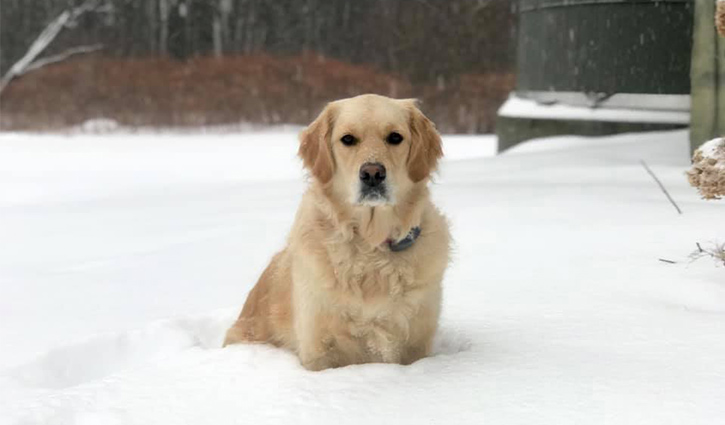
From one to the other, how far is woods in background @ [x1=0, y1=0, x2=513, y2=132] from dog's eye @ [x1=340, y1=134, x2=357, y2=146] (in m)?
14.5

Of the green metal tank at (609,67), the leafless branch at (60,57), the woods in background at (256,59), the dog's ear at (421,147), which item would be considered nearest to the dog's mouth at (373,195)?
the dog's ear at (421,147)

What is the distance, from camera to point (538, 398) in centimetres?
231

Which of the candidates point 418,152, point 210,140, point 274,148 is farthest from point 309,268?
point 210,140

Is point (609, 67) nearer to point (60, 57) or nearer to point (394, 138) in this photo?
point (394, 138)

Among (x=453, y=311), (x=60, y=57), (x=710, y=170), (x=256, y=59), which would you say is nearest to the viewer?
(x=710, y=170)

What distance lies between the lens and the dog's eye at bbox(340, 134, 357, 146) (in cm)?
280

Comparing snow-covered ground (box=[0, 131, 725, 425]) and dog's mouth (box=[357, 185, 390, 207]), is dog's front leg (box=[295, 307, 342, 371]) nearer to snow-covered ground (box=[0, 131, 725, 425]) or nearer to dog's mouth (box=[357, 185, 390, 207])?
snow-covered ground (box=[0, 131, 725, 425])

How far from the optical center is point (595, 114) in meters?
9.12

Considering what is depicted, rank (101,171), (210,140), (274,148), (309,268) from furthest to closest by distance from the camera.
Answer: (210,140)
(274,148)
(101,171)
(309,268)

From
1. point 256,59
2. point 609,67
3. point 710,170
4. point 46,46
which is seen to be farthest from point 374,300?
point 46,46

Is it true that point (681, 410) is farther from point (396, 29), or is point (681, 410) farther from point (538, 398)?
point (396, 29)

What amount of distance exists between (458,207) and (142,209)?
358 centimetres

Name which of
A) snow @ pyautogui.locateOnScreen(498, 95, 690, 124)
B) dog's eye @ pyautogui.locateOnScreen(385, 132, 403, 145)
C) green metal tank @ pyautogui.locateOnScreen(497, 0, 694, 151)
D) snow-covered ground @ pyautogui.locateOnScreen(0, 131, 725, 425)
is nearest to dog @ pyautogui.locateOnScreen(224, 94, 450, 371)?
dog's eye @ pyautogui.locateOnScreen(385, 132, 403, 145)

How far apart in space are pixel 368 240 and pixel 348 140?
372 mm
